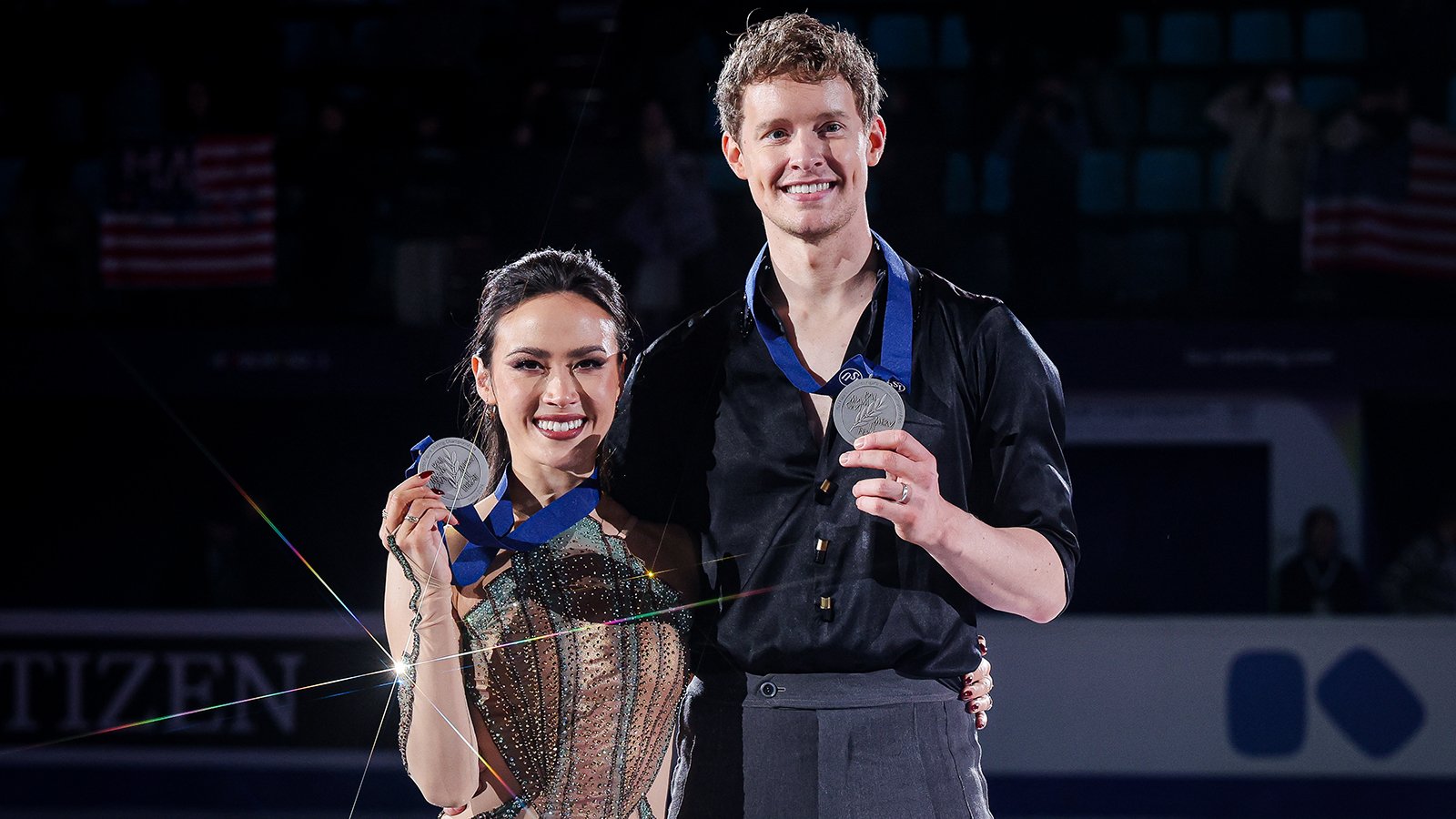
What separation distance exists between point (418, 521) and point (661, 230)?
6.00 m

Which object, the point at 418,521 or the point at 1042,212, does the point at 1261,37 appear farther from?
the point at 418,521

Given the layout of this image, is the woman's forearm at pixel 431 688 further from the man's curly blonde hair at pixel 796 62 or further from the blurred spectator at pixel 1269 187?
the blurred spectator at pixel 1269 187

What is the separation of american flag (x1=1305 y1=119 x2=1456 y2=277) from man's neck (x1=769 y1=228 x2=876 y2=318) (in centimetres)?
694

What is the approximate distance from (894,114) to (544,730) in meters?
6.03

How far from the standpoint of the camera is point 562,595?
2883 millimetres

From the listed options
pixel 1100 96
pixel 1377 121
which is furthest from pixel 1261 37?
pixel 1377 121

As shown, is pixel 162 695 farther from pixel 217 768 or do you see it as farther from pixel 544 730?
pixel 544 730

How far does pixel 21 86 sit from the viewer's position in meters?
10.5

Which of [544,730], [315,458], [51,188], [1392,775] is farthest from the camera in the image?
[315,458]

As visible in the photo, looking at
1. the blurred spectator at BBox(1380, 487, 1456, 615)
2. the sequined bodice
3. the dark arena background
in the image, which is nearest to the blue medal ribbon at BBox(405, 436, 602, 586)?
the sequined bodice

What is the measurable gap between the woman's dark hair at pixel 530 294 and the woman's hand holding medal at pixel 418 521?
0.48 meters

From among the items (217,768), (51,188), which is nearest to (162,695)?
(217,768)

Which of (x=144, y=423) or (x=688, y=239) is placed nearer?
(x=688, y=239)

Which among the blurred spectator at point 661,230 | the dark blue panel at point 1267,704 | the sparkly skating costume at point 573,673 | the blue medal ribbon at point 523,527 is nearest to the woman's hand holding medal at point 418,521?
the blue medal ribbon at point 523,527
